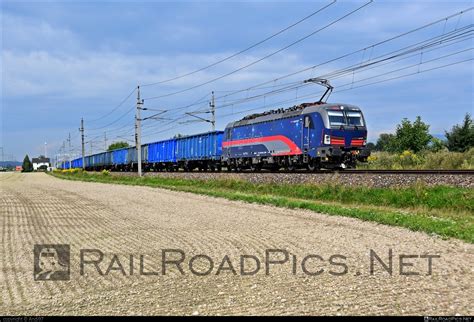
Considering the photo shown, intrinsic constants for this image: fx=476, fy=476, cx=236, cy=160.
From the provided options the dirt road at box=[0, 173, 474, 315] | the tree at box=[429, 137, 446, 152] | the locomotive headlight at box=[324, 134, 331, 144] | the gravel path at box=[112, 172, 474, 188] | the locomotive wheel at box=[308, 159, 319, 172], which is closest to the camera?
the dirt road at box=[0, 173, 474, 315]

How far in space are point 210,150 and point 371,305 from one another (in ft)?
116

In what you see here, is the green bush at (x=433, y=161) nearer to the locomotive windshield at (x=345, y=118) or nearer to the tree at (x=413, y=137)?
the locomotive windshield at (x=345, y=118)

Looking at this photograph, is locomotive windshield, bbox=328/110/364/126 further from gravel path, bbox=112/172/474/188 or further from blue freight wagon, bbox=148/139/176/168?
blue freight wagon, bbox=148/139/176/168

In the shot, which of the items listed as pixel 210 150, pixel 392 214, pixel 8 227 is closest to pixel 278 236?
pixel 392 214

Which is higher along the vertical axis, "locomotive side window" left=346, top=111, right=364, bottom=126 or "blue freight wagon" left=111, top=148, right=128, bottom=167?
"locomotive side window" left=346, top=111, right=364, bottom=126

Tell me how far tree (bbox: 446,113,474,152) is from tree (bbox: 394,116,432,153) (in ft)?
19.5

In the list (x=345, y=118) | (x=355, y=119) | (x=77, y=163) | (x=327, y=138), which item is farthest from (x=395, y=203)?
(x=77, y=163)

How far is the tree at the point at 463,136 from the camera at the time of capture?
4300 cm

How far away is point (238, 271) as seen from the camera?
705 centimetres

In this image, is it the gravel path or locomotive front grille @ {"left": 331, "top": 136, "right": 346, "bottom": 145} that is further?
locomotive front grille @ {"left": 331, "top": 136, "right": 346, "bottom": 145}

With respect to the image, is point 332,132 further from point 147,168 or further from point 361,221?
point 147,168

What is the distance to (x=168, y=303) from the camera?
221 inches

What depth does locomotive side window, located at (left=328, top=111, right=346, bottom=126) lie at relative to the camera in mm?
24047

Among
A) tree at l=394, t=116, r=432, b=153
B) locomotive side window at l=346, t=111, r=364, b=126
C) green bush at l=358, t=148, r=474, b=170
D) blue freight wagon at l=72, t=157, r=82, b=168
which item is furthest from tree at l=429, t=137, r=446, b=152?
blue freight wagon at l=72, t=157, r=82, b=168
